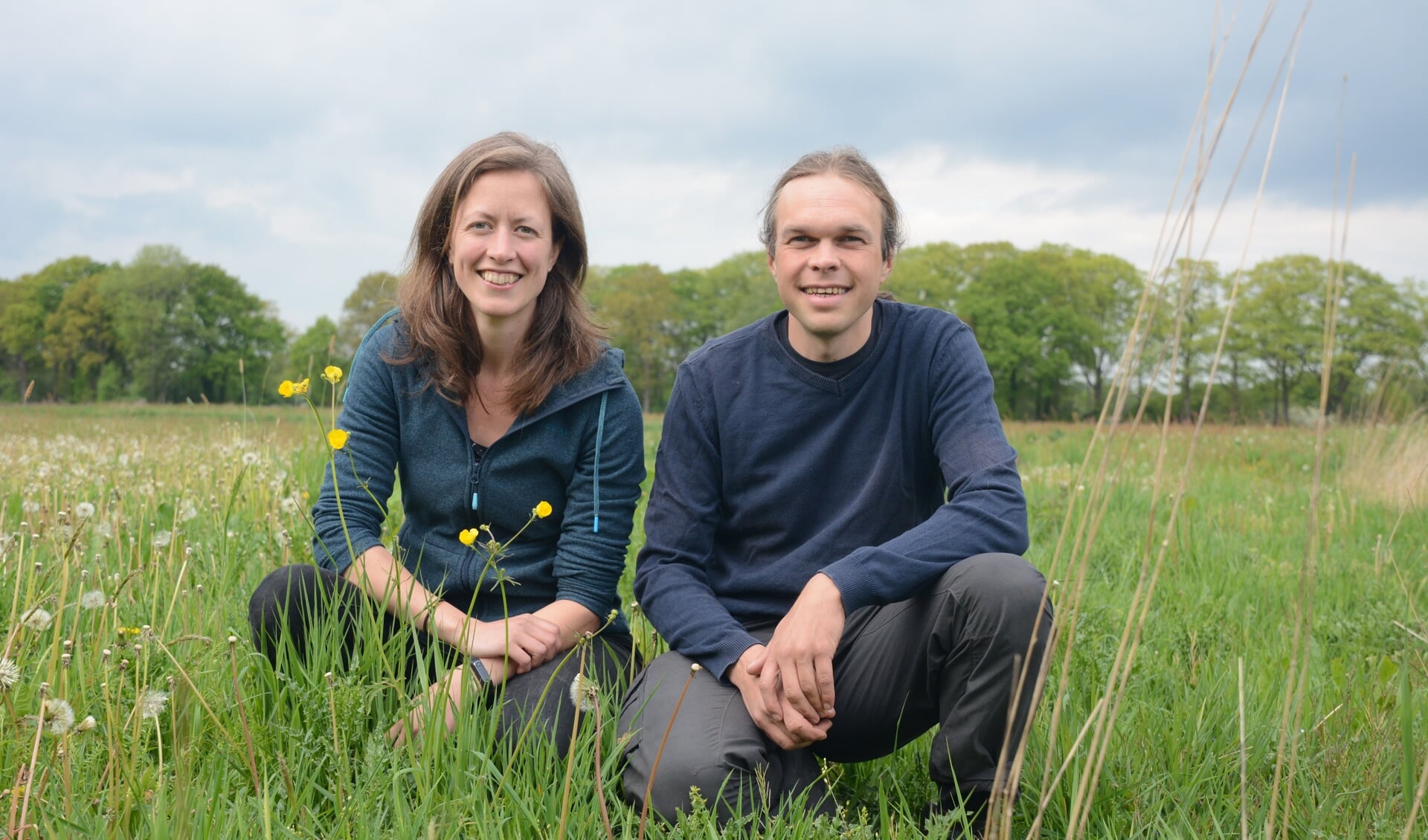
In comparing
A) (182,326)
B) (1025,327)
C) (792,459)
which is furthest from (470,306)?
(182,326)

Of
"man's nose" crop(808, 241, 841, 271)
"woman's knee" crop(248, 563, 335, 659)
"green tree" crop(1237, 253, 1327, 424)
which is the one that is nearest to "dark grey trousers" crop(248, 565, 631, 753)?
"woman's knee" crop(248, 563, 335, 659)

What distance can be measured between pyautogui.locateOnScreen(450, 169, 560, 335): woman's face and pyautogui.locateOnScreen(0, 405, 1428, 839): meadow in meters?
0.80

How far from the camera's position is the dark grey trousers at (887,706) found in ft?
6.90

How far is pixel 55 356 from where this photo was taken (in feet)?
219

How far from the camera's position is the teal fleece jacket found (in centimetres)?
280

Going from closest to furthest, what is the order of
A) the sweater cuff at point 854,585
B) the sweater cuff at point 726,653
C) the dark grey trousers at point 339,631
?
the sweater cuff at point 854,585, the sweater cuff at point 726,653, the dark grey trousers at point 339,631

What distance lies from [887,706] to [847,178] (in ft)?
4.59


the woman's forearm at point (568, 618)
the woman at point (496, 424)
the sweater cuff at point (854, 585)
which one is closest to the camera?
the sweater cuff at point (854, 585)

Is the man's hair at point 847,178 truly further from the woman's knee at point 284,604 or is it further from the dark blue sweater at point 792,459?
the woman's knee at point 284,604

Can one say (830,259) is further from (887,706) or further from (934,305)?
(934,305)

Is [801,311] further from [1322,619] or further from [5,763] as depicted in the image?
[1322,619]

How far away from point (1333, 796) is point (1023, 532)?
96 centimetres

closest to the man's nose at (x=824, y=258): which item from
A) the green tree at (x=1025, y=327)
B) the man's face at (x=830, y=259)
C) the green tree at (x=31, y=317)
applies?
the man's face at (x=830, y=259)

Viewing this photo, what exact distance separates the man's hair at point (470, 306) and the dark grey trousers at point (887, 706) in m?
0.92
